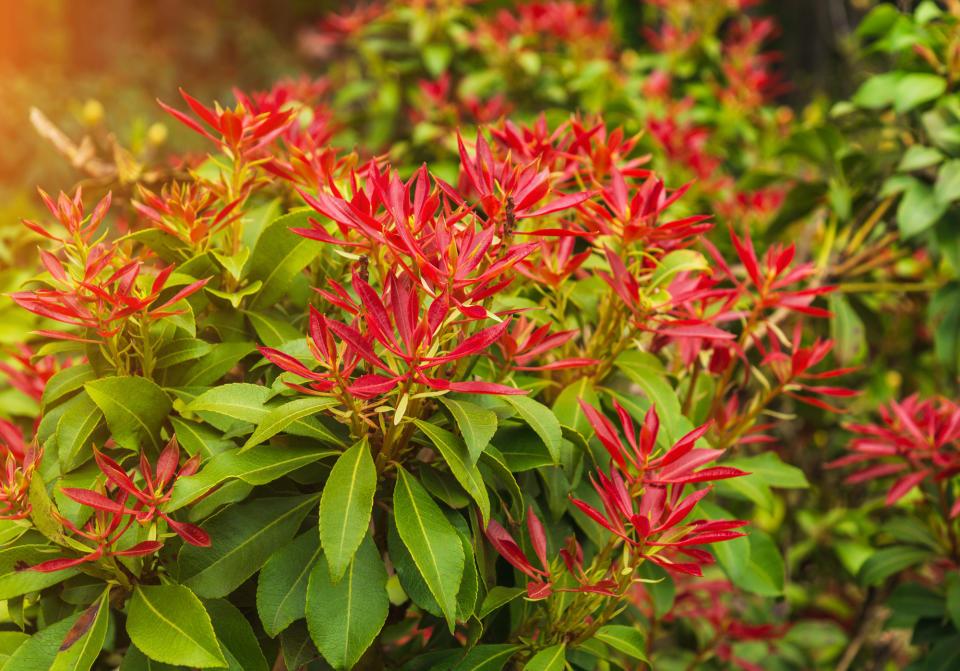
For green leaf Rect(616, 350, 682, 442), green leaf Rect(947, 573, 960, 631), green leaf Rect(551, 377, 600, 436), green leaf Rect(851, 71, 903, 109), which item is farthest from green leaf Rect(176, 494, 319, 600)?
green leaf Rect(851, 71, 903, 109)

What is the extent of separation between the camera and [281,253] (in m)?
1.00

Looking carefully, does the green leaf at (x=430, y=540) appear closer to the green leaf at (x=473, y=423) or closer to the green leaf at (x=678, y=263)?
the green leaf at (x=473, y=423)

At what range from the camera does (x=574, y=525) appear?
3.54 ft

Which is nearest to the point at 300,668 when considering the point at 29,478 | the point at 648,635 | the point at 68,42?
the point at 29,478

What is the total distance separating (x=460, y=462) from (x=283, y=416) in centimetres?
18

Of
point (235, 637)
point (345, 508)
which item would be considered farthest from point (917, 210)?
point (235, 637)

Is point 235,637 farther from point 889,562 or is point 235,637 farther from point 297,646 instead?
point 889,562

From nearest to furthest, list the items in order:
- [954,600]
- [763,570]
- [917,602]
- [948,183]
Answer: [763,570] → [954,600] → [917,602] → [948,183]

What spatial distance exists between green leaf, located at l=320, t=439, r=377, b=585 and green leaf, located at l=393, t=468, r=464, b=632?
5 cm

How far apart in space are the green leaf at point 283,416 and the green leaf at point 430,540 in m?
0.13

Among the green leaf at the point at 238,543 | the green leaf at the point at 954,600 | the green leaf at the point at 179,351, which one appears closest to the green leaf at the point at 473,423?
the green leaf at the point at 238,543

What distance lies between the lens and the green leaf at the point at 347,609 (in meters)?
0.78

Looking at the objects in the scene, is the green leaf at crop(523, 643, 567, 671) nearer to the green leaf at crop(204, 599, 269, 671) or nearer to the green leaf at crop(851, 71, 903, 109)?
the green leaf at crop(204, 599, 269, 671)

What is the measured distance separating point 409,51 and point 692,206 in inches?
42.5
